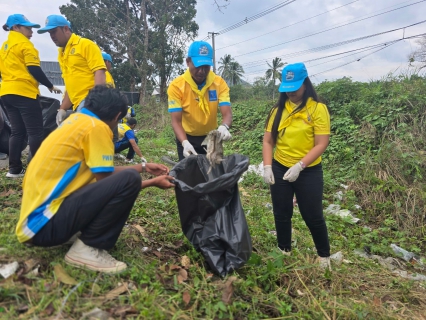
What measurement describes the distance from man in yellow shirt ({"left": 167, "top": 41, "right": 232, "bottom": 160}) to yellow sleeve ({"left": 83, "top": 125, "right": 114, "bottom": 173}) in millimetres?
919

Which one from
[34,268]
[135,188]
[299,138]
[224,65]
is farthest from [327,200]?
[224,65]

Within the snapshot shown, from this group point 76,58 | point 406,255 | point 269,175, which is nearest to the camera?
point 269,175

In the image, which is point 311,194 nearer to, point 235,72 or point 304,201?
point 304,201

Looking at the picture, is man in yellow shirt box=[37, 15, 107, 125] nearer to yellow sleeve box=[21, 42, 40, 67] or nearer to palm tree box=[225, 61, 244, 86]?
yellow sleeve box=[21, 42, 40, 67]

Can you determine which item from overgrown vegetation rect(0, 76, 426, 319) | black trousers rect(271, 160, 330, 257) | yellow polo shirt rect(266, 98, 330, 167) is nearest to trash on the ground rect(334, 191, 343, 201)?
overgrown vegetation rect(0, 76, 426, 319)

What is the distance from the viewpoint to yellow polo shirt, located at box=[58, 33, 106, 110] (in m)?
2.94

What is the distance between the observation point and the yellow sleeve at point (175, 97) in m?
2.73

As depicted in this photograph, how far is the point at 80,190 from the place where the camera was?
5.72ft

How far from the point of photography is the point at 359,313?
6.23 ft

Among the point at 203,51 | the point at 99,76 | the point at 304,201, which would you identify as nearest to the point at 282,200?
the point at 304,201

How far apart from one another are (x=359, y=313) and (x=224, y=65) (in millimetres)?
40776

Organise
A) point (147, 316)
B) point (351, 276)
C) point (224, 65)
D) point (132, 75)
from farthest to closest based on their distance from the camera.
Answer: point (224, 65), point (132, 75), point (351, 276), point (147, 316)

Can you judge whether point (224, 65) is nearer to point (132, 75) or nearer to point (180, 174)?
point (132, 75)

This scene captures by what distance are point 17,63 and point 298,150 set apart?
2.97 meters
